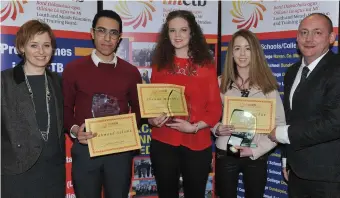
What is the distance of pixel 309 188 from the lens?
3078 millimetres

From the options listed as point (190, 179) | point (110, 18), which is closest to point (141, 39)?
point (110, 18)

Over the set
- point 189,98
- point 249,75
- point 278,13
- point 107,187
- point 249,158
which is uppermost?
point 278,13

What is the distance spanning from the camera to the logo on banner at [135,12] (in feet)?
14.7

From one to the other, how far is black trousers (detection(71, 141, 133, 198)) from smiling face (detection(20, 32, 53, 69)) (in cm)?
84

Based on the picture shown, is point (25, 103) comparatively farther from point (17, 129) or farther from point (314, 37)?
point (314, 37)

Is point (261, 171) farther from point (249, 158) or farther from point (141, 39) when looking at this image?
point (141, 39)

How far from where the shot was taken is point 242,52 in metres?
3.65

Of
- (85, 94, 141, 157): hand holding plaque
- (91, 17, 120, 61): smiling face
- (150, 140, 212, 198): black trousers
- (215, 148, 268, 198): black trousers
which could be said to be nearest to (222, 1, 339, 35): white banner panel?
(215, 148, 268, 198): black trousers

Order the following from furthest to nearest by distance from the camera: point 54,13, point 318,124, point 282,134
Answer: point 54,13
point 282,134
point 318,124

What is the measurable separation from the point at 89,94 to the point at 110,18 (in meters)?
0.76

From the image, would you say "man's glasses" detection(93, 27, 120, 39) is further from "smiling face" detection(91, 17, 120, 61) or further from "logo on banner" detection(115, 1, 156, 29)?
"logo on banner" detection(115, 1, 156, 29)

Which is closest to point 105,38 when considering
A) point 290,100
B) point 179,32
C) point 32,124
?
point 179,32

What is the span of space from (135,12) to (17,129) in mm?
2231

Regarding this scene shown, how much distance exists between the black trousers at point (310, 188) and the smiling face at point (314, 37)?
1.04m
